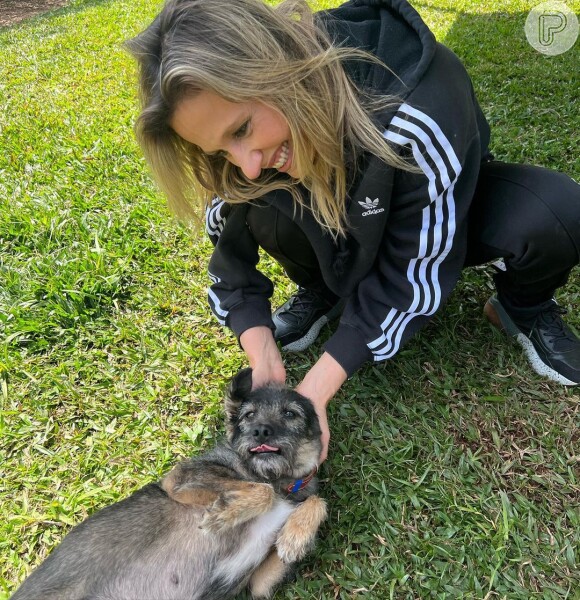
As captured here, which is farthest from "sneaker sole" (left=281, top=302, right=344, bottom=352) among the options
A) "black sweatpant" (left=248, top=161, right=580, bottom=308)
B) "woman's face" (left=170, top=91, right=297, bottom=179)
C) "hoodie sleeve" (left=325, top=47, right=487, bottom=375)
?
"woman's face" (left=170, top=91, right=297, bottom=179)

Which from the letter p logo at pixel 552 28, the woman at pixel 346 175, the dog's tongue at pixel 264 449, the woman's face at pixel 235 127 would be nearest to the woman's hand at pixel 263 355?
the woman at pixel 346 175

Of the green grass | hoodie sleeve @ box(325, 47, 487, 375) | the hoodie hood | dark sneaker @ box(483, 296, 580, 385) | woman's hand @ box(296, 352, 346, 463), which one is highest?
the hoodie hood

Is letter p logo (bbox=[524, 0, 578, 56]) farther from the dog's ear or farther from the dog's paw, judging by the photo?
the dog's paw

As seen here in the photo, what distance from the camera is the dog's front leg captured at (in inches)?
94.4

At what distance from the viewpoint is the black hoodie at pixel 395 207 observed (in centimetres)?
230

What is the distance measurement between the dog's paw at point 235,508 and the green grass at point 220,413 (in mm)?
445

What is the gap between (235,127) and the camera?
2180mm

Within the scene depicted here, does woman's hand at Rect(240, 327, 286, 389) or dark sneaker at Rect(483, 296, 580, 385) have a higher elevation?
dark sneaker at Rect(483, 296, 580, 385)

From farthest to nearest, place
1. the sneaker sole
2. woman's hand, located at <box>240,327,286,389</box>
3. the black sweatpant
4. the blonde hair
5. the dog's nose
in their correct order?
the sneaker sole, woman's hand, located at <box>240,327,286,389</box>, the black sweatpant, the dog's nose, the blonde hair

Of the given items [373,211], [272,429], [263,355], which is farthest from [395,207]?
[272,429]

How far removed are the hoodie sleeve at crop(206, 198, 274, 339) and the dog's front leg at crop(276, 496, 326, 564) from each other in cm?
108

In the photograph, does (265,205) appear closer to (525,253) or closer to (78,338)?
(525,253)

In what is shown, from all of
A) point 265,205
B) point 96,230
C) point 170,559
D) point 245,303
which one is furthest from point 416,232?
point 96,230

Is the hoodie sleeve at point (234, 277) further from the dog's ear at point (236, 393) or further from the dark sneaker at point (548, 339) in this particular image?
the dark sneaker at point (548, 339)
